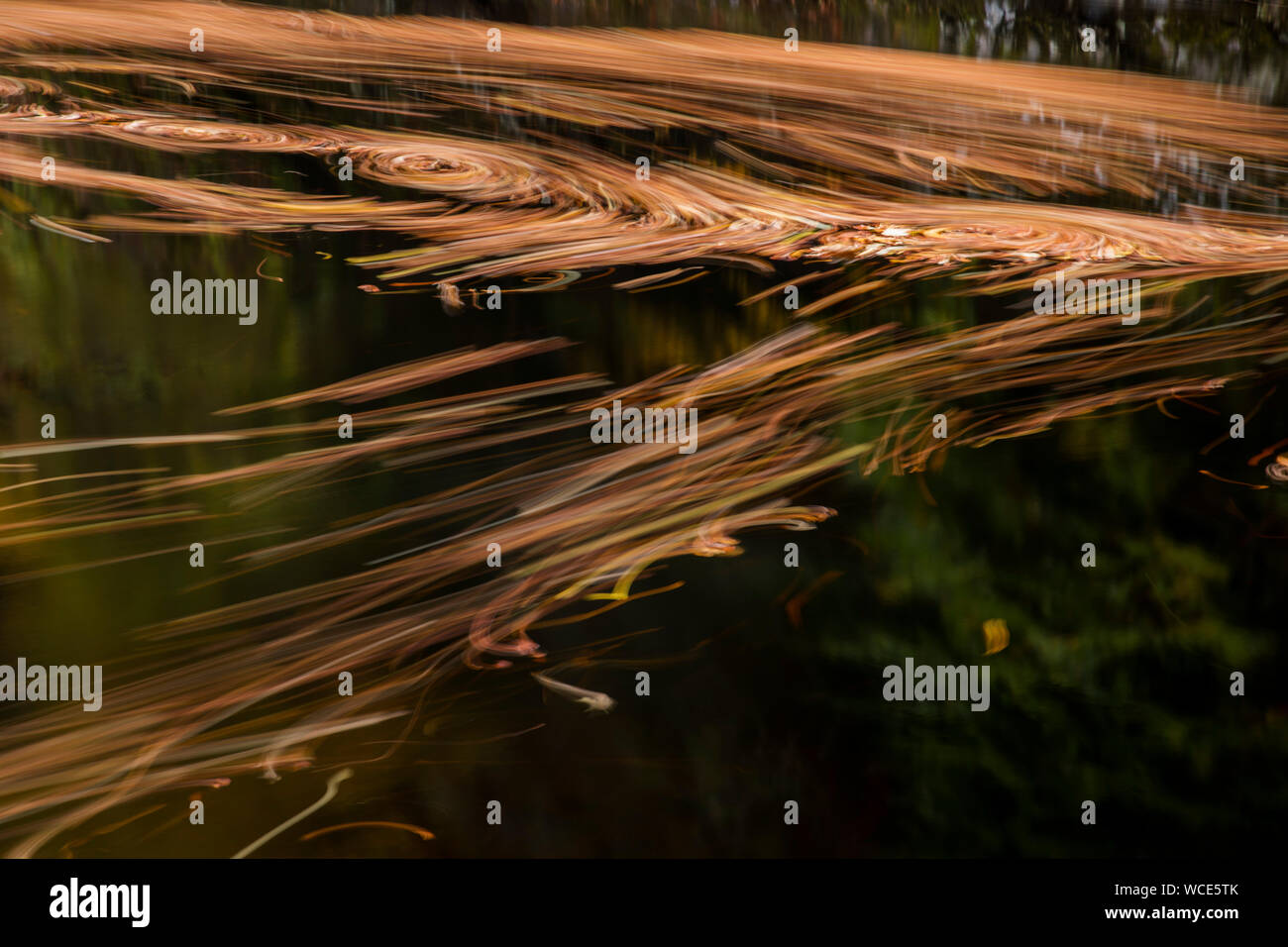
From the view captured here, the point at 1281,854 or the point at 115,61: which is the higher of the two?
the point at 115,61

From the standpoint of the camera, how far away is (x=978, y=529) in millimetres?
1367

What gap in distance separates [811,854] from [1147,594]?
70 cm

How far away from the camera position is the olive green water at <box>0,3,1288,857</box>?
4.21 feet

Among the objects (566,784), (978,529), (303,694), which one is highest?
(978,529)

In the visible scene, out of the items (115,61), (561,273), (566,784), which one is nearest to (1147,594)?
(566,784)

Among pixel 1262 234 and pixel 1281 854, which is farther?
pixel 1262 234

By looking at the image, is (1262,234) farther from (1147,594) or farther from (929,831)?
(929,831)

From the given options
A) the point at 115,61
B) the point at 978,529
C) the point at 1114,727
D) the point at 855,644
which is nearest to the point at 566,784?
the point at 855,644

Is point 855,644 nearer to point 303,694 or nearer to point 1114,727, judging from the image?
point 1114,727

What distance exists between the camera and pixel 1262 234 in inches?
58.2

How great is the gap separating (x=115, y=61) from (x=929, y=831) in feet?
6.28

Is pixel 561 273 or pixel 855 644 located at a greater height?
pixel 561 273

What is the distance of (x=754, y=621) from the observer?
1.34 meters

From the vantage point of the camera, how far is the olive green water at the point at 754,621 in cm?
128
